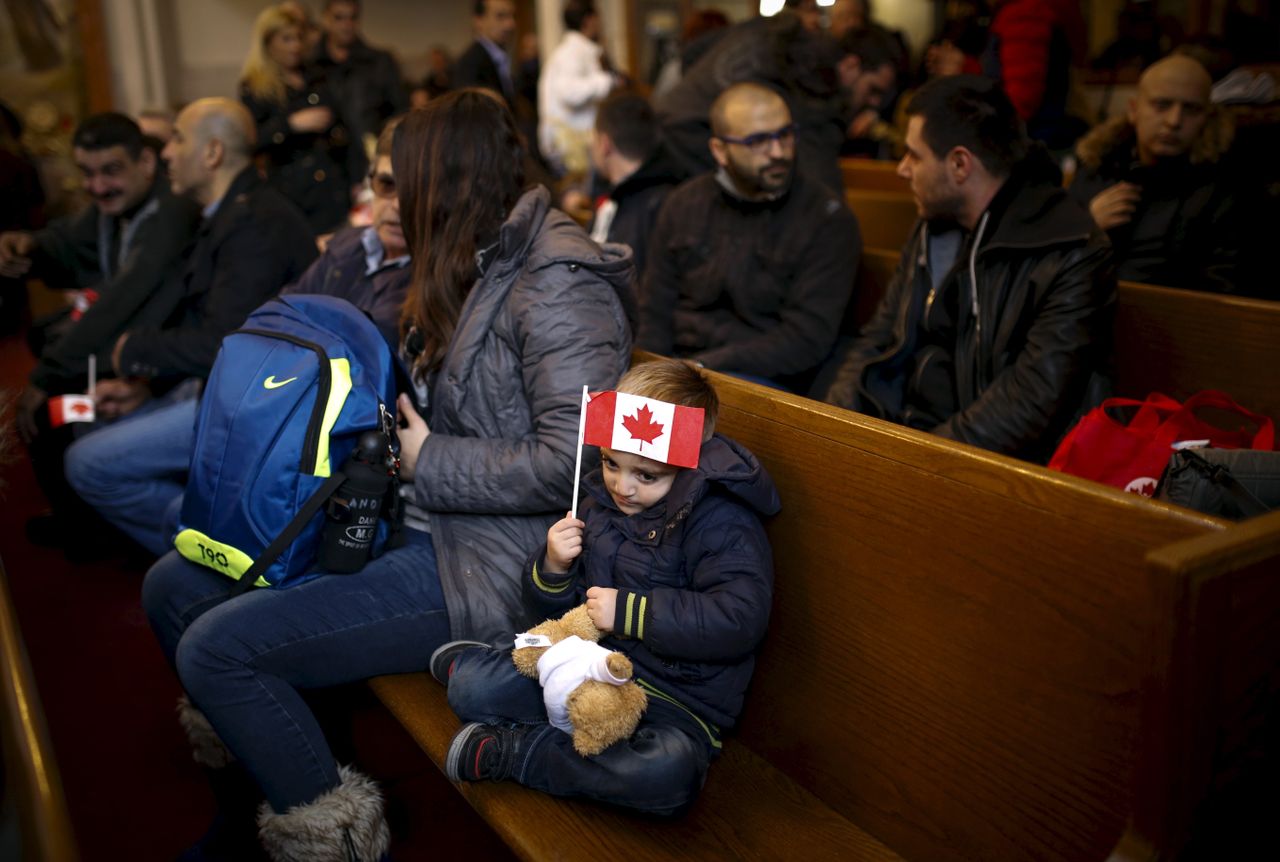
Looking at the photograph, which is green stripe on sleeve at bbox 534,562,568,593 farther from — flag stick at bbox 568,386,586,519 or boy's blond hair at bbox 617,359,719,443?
boy's blond hair at bbox 617,359,719,443

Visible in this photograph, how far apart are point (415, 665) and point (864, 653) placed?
94cm

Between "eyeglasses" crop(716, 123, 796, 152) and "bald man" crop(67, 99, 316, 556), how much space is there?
58.2 inches

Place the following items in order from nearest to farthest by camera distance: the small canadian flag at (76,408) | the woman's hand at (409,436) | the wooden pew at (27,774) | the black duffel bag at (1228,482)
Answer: the wooden pew at (27,774), the black duffel bag at (1228,482), the woman's hand at (409,436), the small canadian flag at (76,408)

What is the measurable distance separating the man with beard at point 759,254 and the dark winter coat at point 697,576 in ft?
4.68

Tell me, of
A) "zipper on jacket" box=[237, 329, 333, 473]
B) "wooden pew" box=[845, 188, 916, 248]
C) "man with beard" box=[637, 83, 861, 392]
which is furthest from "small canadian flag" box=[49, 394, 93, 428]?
"wooden pew" box=[845, 188, 916, 248]

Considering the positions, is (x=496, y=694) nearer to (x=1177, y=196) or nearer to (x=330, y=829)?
(x=330, y=829)

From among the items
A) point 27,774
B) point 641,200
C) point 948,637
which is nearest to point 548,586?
point 948,637

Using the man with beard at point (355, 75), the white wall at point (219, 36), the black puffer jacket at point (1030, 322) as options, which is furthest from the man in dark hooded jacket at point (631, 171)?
the white wall at point (219, 36)

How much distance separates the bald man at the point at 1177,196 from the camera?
3279 mm

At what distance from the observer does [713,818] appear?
6.05ft

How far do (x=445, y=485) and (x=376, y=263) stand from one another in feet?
3.16

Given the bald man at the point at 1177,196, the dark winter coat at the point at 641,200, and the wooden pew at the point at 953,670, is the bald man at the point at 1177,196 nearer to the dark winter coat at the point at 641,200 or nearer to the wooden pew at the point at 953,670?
the dark winter coat at the point at 641,200

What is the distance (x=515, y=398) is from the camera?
2277 millimetres

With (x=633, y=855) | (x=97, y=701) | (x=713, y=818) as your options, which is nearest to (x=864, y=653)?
(x=713, y=818)
